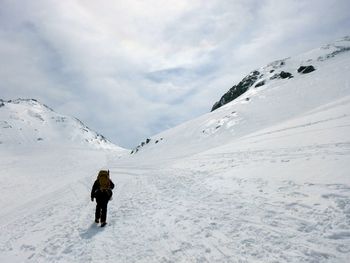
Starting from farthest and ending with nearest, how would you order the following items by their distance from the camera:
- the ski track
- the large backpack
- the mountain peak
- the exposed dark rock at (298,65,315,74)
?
the mountain peak, the exposed dark rock at (298,65,315,74), the large backpack, the ski track

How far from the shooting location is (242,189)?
13750 millimetres

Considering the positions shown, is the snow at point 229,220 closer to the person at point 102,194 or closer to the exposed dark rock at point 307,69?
the person at point 102,194

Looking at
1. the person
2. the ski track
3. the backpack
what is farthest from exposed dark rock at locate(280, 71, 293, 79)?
the person

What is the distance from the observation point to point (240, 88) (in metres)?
118

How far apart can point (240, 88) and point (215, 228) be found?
112m

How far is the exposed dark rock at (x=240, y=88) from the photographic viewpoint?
375 feet

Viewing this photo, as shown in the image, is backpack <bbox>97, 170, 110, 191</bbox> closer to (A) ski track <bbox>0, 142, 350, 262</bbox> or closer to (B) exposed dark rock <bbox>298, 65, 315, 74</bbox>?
(A) ski track <bbox>0, 142, 350, 262</bbox>

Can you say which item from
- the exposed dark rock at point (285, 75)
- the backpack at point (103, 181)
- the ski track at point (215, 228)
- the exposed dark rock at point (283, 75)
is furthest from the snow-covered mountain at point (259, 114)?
the backpack at point (103, 181)

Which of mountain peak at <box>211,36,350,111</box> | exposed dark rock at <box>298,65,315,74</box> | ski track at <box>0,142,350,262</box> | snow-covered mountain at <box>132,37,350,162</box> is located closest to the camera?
ski track at <box>0,142,350,262</box>

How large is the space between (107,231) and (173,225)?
98.5 inches

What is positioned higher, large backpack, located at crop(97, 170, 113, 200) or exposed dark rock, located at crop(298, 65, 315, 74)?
exposed dark rock, located at crop(298, 65, 315, 74)

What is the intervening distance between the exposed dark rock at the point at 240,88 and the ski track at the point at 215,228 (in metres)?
100

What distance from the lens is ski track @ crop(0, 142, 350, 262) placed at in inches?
306

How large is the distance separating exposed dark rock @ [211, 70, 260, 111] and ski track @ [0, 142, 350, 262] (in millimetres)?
100362
